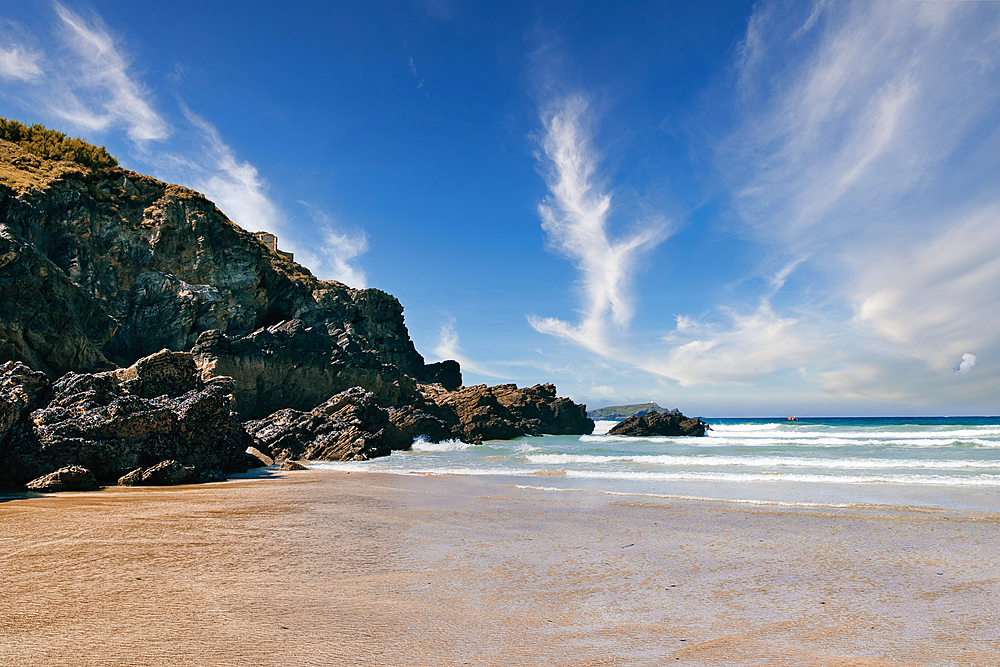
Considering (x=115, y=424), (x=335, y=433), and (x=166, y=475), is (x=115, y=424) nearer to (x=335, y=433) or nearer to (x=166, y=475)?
(x=166, y=475)

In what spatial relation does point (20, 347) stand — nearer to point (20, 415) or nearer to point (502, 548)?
point (20, 415)

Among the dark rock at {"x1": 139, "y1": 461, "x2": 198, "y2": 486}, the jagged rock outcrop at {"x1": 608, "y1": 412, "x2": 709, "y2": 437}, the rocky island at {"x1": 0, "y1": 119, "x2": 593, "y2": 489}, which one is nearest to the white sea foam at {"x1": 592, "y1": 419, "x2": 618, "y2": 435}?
the jagged rock outcrop at {"x1": 608, "y1": 412, "x2": 709, "y2": 437}

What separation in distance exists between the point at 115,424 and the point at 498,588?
40.6 ft

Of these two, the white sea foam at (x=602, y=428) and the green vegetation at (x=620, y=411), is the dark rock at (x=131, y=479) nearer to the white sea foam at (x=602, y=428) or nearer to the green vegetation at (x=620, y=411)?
the white sea foam at (x=602, y=428)

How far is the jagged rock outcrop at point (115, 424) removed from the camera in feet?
36.2

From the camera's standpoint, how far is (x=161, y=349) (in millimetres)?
30781

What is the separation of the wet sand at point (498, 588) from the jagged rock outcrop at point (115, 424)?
486 centimetres

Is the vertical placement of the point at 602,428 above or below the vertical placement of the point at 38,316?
below

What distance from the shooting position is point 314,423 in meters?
25.5

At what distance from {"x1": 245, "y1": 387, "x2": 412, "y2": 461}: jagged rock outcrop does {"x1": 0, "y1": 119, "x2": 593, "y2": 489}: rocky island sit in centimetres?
12

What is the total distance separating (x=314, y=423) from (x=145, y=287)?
16965 mm

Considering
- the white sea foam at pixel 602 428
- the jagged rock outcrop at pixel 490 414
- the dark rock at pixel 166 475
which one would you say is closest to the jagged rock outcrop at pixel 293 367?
the jagged rock outcrop at pixel 490 414

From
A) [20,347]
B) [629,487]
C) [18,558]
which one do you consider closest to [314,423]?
[20,347]

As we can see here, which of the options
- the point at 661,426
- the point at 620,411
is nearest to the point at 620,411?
the point at 620,411
